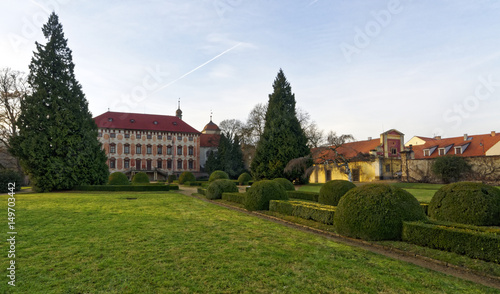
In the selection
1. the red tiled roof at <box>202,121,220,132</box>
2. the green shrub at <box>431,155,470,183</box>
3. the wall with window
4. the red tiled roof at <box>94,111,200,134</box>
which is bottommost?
the green shrub at <box>431,155,470,183</box>

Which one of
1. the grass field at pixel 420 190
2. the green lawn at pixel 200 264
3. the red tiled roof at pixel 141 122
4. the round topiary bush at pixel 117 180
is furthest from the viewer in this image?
the red tiled roof at pixel 141 122

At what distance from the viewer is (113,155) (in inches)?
1897

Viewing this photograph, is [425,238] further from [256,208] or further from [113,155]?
[113,155]

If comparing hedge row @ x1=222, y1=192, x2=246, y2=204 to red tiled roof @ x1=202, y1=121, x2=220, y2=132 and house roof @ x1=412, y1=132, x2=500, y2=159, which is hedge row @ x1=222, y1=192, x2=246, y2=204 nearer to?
house roof @ x1=412, y1=132, x2=500, y2=159

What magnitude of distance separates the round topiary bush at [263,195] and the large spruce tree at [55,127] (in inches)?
769

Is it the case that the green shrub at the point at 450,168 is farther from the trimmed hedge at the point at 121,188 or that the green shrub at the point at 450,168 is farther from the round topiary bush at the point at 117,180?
the round topiary bush at the point at 117,180

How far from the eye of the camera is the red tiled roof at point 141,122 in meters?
48.8

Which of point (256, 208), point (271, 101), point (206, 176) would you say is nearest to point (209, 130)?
point (206, 176)

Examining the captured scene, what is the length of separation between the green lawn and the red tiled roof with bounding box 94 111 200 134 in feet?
144

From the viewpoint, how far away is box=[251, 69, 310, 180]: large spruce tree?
106ft

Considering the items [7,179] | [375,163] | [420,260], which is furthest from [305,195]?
[7,179]

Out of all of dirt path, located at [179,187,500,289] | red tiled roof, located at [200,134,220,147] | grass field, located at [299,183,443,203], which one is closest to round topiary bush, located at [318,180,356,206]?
dirt path, located at [179,187,500,289]

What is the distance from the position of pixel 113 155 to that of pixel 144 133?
250 inches

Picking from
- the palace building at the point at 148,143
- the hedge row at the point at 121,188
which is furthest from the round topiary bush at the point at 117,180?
the palace building at the point at 148,143
